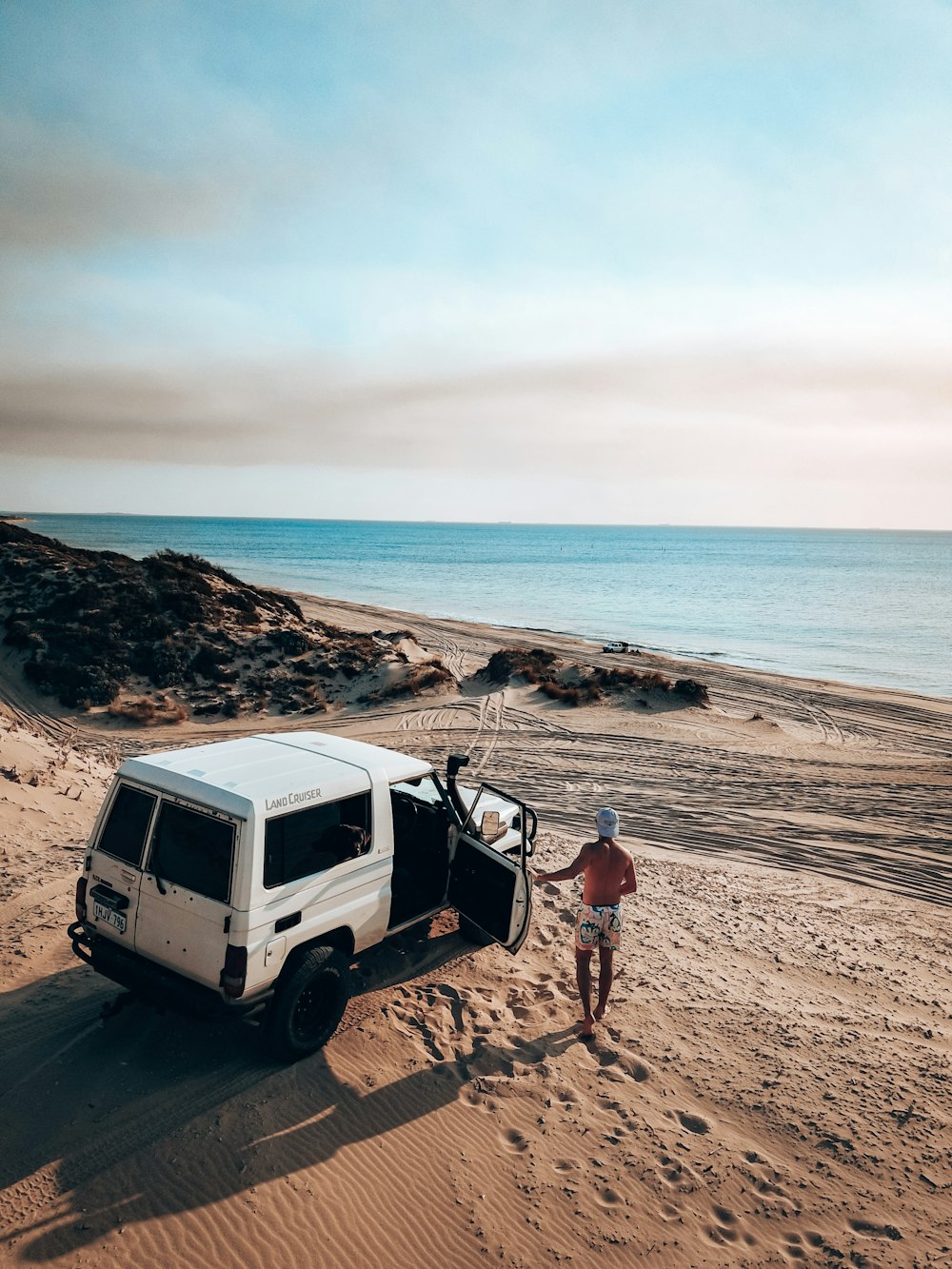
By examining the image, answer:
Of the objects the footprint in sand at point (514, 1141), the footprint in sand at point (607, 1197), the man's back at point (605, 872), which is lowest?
the footprint in sand at point (607, 1197)

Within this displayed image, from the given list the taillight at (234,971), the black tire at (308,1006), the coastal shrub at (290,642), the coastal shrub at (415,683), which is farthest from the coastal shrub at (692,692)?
the taillight at (234,971)

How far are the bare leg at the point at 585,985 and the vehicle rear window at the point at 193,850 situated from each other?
10.1 ft

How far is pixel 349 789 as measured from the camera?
5.97 metres

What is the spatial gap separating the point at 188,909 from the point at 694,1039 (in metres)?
4.33

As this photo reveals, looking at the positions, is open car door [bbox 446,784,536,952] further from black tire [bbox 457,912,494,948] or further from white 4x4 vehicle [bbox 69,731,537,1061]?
black tire [bbox 457,912,494,948]

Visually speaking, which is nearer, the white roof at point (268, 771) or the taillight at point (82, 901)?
the white roof at point (268, 771)

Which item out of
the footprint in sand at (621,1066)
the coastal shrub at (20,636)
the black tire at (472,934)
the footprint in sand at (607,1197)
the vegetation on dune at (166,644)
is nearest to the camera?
the footprint in sand at (607,1197)

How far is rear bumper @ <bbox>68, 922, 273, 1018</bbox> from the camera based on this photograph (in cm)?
511

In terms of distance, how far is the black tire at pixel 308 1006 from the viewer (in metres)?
5.37

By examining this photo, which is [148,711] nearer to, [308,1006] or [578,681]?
[578,681]

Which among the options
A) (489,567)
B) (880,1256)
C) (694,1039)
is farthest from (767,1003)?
(489,567)

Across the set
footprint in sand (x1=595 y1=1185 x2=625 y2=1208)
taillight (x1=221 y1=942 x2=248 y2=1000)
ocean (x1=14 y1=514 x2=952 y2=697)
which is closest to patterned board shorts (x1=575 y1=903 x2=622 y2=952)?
footprint in sand (x1=595 y1=1185 x2=625 y2=1208)

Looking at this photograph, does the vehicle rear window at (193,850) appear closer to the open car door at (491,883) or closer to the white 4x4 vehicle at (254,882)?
the white 4x4 vehicle at (254,882)

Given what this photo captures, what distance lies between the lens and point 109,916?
18.5 ft
